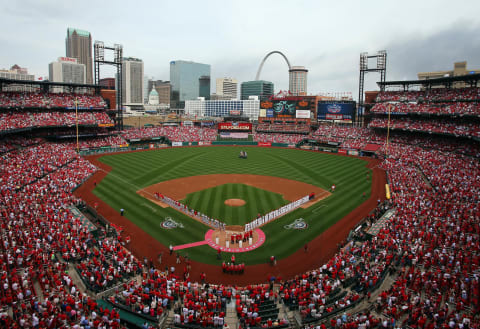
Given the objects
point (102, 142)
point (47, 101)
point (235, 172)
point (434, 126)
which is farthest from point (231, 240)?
point (47, 101)

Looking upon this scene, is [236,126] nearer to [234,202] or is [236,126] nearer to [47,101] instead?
[47,101]

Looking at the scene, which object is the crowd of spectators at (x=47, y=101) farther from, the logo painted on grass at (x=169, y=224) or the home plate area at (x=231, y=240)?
the home plate area at (x=231, y=240)

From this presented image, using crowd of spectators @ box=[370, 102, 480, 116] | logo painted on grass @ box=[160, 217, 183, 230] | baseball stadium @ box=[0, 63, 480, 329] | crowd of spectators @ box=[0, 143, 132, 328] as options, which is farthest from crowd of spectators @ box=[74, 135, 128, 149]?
crowd of spectators @ box=[370, 102, 480, 116]

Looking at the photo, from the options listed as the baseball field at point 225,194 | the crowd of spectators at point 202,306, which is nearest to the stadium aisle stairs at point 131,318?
the crowd of spectators at point 202,306

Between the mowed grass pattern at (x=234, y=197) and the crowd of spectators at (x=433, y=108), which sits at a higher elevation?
the crowd of spectators at (x=433, y=108)

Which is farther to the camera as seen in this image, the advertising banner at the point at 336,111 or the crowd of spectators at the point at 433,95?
the advertising banner at the point at 336,111

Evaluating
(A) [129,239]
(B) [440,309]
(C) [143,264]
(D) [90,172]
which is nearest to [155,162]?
(D) [90,172]

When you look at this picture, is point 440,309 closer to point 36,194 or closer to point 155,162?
point 36,194
